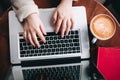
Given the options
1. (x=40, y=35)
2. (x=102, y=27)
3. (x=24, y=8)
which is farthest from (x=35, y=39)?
(x=102, y=27)

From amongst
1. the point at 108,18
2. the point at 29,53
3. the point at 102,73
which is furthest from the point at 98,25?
the point at 29,53

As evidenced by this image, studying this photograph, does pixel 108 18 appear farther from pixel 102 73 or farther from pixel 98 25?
pixel 102 73

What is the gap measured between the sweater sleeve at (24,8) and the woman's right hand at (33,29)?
0.7 inches

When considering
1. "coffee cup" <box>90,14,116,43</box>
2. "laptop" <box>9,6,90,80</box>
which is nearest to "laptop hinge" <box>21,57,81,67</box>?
"laptop" <box>9,6,90,80</box>

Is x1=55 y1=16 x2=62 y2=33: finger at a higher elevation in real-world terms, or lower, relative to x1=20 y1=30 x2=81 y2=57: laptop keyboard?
higher

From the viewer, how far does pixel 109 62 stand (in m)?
0.96

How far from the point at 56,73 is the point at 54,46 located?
104 mm

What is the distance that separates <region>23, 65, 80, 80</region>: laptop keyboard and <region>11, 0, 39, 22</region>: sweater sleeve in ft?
0.67

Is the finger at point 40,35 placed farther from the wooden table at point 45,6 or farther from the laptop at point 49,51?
the wooden table at point 45,6

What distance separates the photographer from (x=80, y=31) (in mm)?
958

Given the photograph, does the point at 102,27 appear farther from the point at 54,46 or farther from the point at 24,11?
the point at 24,11

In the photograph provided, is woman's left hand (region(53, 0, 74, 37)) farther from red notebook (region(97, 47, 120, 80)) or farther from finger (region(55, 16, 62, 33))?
red notebook (region(97, 47, 120, 80))

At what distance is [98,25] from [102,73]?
0.61ft

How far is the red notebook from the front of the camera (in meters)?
0.95
